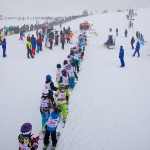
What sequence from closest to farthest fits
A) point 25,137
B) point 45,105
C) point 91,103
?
point 25,137, point 45,105, point 91,103

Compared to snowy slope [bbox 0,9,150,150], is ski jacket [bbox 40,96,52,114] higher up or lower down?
higher up

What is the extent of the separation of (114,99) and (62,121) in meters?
3.20

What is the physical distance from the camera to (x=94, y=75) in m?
12.4

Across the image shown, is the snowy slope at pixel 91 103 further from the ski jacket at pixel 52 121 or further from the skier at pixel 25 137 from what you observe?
the skier at pixel 25 137

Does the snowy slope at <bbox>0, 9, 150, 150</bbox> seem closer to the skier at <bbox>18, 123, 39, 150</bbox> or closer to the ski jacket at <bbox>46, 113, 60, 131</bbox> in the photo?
the ski jacket at <bbox>46, 113, 60, 131</bbox>

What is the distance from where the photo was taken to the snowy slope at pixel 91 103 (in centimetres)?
638

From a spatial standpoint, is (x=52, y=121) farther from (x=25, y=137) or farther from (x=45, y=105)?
(x=25, y=137)

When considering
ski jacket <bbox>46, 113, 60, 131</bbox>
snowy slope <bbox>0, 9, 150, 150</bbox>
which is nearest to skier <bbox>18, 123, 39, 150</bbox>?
ski jacket <bbox>46, 113, 60, 131</bbox>

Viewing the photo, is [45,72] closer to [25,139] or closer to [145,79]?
[145,79]

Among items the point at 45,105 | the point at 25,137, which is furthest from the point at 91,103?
the point at 25,137

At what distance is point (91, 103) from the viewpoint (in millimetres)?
8766

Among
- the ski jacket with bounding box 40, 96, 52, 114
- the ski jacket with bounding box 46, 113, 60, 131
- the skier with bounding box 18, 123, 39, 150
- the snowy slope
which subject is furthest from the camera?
the snowy slope

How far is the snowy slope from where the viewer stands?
6379mm

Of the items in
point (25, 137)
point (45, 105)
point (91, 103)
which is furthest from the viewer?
point (91, 103)
